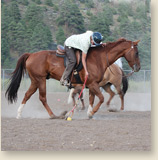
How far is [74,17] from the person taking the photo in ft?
32.1

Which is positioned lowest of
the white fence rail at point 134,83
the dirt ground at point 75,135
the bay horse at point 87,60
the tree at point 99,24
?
the white fence rail at point 134,83

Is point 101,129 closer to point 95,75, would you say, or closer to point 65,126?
point 65,126

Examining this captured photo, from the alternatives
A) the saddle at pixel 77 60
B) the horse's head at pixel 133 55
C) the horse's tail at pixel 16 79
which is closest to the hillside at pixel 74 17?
the horse's head at pixel 133 55

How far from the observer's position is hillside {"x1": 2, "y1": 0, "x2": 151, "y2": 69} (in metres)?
9.23

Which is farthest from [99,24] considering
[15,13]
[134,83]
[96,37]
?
[134,83]

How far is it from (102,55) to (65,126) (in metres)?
2.23

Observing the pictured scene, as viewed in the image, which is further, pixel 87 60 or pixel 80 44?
pixel 87 60

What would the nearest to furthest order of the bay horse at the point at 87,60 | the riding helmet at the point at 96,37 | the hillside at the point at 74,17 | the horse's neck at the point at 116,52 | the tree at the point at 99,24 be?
the riding helmet at the point at 96,37 → the bay horse at the point at 87,60 → the horse's neck at the point at 116,52 → the hillside at the point at 74,17 → the tree at the point at 99,24

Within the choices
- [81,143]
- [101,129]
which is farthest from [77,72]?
[81,143]

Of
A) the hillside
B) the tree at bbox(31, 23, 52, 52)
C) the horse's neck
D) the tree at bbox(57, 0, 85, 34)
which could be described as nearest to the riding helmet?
the horse's neck

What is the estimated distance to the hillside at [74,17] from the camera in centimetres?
923

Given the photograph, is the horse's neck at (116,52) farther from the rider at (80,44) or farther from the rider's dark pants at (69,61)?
the rider's dark pants at (69,61)

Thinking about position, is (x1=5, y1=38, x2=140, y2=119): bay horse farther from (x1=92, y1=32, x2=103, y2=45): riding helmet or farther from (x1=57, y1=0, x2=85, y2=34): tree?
(x1=57, y1=0, x2=85, y2=34): tree

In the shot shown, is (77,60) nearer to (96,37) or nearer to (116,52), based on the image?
(96,37)
